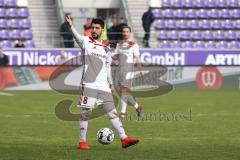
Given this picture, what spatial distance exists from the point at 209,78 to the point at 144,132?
57.1ft

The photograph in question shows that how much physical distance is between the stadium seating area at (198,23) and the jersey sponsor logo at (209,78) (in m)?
3.96

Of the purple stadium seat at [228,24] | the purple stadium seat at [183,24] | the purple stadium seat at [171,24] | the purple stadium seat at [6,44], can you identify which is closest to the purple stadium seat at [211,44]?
the purple stadium seat at [228,24]

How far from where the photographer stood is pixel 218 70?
32.6 metres

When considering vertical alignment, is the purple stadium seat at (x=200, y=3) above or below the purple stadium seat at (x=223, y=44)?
above

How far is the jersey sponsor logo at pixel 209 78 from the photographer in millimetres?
32469

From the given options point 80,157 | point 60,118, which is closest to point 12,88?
point 60,118

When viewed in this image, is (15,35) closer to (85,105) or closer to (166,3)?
(166,3)

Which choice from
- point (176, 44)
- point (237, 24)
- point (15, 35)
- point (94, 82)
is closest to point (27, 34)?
point (15, 35)

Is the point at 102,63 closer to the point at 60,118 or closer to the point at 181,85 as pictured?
the point at 60,118

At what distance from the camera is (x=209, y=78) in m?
32.6

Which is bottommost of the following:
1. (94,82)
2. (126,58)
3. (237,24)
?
(237,24)

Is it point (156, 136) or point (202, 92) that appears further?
point (202, 92)

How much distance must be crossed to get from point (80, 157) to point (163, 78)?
20485mm

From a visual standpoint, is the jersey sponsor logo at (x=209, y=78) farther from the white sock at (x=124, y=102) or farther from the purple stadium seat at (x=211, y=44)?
the white sock at (x=124, y=102)
